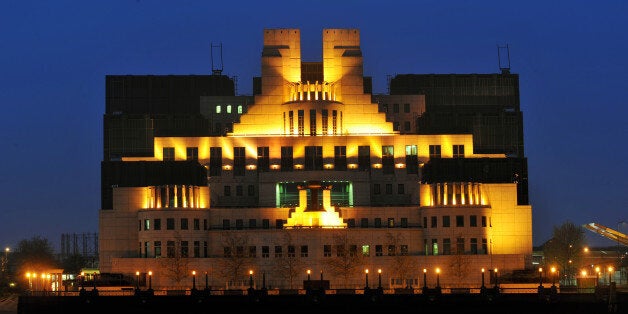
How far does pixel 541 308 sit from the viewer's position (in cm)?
15788

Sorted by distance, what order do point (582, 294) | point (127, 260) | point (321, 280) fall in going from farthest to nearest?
point (127, 260), point (321, 280), point (582, 294)

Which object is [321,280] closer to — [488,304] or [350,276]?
[350,276]

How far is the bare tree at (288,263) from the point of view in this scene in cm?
19662

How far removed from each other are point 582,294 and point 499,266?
42.3 meters

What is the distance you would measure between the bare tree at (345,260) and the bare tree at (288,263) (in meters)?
3.96

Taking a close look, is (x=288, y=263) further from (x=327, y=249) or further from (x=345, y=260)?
(x=345, y=260)

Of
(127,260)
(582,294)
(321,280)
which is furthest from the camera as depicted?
(127,260)

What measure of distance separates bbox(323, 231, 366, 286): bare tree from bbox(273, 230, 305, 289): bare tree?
3.96 meters

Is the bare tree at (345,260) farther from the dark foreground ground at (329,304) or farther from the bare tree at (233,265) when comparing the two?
the dark foreground ground at (329,304)

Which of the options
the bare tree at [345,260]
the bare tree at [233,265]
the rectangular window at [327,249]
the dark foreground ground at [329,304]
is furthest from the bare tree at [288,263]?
the dark foreground ground at [329,304]

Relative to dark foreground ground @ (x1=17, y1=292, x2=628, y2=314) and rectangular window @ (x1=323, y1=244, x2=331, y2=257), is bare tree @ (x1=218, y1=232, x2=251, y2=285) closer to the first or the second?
rectangular window @ (x1=323, y1=244, x2=331, y2=257)

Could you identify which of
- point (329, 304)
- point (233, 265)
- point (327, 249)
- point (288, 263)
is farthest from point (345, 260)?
point (329, 304)

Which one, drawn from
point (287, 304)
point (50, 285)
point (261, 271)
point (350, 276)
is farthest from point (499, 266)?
point (50, 285)

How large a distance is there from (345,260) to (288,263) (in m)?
8.29
